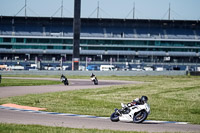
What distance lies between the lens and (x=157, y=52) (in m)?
112

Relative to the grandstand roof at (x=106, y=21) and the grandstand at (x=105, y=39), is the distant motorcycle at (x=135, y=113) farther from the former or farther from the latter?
the grandstand roof at (x=106, y=21)

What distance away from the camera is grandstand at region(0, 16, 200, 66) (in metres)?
110

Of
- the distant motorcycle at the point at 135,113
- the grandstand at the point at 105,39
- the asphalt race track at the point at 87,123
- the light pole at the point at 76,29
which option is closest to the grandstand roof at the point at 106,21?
the grandstand at the point at 105,39

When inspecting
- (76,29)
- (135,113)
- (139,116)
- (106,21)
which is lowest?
(139,116)

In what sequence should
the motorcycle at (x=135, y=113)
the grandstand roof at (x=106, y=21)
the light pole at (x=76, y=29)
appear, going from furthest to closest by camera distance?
1. the grandstand roof at (x=106, y=21)
2. the light pole at (x=76, y=29)
3. the motorcycle at (x=135, y=113)

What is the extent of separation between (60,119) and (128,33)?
97.3 m

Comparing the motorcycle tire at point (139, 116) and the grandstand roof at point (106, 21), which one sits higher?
the grandstand roof at point (106, 21)

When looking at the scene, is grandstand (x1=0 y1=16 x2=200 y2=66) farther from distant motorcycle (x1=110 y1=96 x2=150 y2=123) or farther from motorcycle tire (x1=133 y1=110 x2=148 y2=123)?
motorcycle tire (x1=133 y1=110 x2=148 y2=123)

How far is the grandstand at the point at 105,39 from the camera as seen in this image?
362 feet

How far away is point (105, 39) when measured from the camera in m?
111

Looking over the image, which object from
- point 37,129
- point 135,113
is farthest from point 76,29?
point 37,129

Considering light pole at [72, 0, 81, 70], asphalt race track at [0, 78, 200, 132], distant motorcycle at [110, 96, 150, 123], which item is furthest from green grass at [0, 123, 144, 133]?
light pole at [72, 0, 81, 70]

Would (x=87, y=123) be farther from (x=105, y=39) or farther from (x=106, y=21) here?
(x=106, y=21)

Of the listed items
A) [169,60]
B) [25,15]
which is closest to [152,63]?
[169,60]
